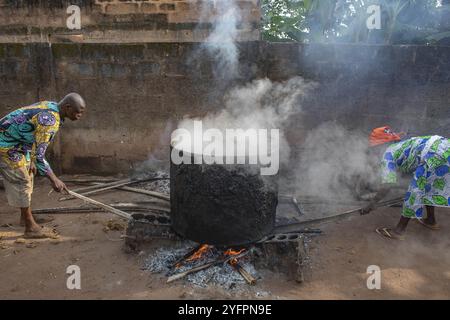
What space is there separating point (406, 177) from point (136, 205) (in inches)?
159

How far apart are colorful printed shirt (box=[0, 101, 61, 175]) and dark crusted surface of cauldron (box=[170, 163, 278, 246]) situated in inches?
55.9

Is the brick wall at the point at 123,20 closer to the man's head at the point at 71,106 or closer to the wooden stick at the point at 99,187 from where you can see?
the wooden stick at the point at 99,187

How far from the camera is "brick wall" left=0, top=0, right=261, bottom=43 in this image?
7.18 meters

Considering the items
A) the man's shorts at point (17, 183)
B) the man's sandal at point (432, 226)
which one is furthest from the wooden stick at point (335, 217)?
the man's shorts at point (17, 183)

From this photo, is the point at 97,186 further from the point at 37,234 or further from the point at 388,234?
the point at 388,234

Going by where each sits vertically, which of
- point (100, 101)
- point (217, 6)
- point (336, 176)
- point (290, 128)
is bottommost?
point (336, 176)

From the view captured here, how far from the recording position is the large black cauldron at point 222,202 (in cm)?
357

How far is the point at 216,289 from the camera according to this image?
342cm

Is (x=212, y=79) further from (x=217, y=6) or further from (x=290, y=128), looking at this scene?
(x=217, y=6)

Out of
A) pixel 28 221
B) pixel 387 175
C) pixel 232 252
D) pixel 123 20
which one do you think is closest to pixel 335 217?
pixel 387 175

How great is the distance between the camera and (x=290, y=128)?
238 inches

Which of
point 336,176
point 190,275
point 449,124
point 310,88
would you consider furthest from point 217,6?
point 190,275

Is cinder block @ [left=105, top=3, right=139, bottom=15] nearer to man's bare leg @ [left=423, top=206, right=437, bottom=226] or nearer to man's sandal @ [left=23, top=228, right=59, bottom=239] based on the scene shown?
man's sandal @ [left=23, top=228, right=59, bottom=239]

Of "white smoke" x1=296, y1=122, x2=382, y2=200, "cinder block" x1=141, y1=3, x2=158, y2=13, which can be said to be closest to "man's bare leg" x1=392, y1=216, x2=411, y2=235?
"white smoke" x1=296, y1=122, x2=382, y2=200
